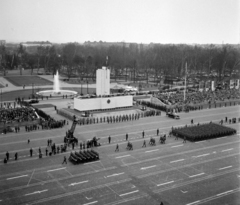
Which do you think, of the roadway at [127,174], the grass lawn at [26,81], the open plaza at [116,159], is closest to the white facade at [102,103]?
the open plaza at [116,159]

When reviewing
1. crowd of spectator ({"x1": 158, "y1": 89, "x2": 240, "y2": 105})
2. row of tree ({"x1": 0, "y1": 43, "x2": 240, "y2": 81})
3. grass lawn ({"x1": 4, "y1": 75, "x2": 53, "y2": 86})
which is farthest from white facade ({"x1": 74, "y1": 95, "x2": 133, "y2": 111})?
row of tree ({"x1": 0, "y1": 43, "x2": 240, "y2": 81})

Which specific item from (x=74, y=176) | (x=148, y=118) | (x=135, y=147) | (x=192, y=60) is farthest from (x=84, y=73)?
(x=74, y=176)

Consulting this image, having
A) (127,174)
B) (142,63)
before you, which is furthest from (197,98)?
(142,63)

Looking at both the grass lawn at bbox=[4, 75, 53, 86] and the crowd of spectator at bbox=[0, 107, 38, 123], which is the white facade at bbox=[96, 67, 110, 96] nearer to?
the crowd of spectator at bbox=[0, 107, 38, 123]

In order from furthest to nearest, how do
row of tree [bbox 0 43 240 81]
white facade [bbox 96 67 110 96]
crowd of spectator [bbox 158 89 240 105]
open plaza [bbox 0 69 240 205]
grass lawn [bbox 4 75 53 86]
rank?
1. row of tree [bbox 0 43 240 81]
2. grass lawn [bbox 4 75 53 86]
3. crowd of spectator [bbox 158 89 240 105]
4. white facade [bbox 96 67 110 96]
5. open plaza [bbox 0 69 240 205]

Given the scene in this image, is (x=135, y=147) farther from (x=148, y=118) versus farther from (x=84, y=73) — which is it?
(x=84, y=73)

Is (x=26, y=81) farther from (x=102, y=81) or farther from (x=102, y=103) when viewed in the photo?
(x=102, y=103)

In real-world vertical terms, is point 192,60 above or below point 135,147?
above
